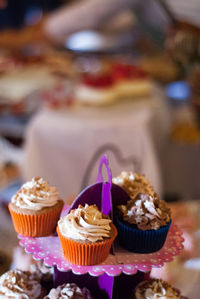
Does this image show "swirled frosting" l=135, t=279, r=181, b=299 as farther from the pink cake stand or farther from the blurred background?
the blurred background

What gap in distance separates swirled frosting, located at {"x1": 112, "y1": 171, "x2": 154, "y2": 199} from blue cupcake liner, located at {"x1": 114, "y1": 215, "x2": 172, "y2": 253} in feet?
0.36

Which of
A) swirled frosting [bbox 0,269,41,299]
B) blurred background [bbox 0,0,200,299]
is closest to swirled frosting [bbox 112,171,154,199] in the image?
swirled frosting [bbox 0,269,41,299]

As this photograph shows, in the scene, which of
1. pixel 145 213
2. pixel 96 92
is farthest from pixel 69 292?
pixel 96 92

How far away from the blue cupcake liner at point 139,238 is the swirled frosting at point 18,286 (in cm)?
21

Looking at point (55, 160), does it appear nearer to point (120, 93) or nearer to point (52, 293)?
point (120, 93)

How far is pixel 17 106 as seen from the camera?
Result: 3061 mm

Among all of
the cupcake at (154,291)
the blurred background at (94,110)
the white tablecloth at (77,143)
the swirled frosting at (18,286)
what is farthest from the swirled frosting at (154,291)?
the white tablecloth at (77,143)

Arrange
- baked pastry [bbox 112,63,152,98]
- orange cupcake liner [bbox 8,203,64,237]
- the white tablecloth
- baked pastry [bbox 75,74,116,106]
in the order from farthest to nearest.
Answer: baked pastry [bbox 112,63,152,98] → baked pastry [bbox 75,74,116,106] → the white tablecloth → orange cupcake liner [bbox 8,203,64,237]

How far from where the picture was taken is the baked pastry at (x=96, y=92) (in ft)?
9.59

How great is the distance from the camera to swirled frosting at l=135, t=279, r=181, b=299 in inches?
31.5

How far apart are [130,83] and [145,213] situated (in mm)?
2449

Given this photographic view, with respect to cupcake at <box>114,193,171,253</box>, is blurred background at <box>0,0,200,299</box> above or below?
below

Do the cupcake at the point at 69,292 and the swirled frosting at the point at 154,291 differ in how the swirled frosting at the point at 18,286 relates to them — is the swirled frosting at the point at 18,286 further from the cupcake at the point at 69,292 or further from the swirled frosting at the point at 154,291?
the swirled frosting at the point at 154,291

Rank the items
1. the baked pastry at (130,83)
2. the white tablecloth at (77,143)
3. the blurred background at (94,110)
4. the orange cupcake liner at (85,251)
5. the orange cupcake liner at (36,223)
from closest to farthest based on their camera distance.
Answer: the orange cupcake liner at (85,251) < the orange cupcake liner at (36,223) < the blurred background at (94,110) < the white tablecloth at (77,143) < the baked pastry at (130,83)
